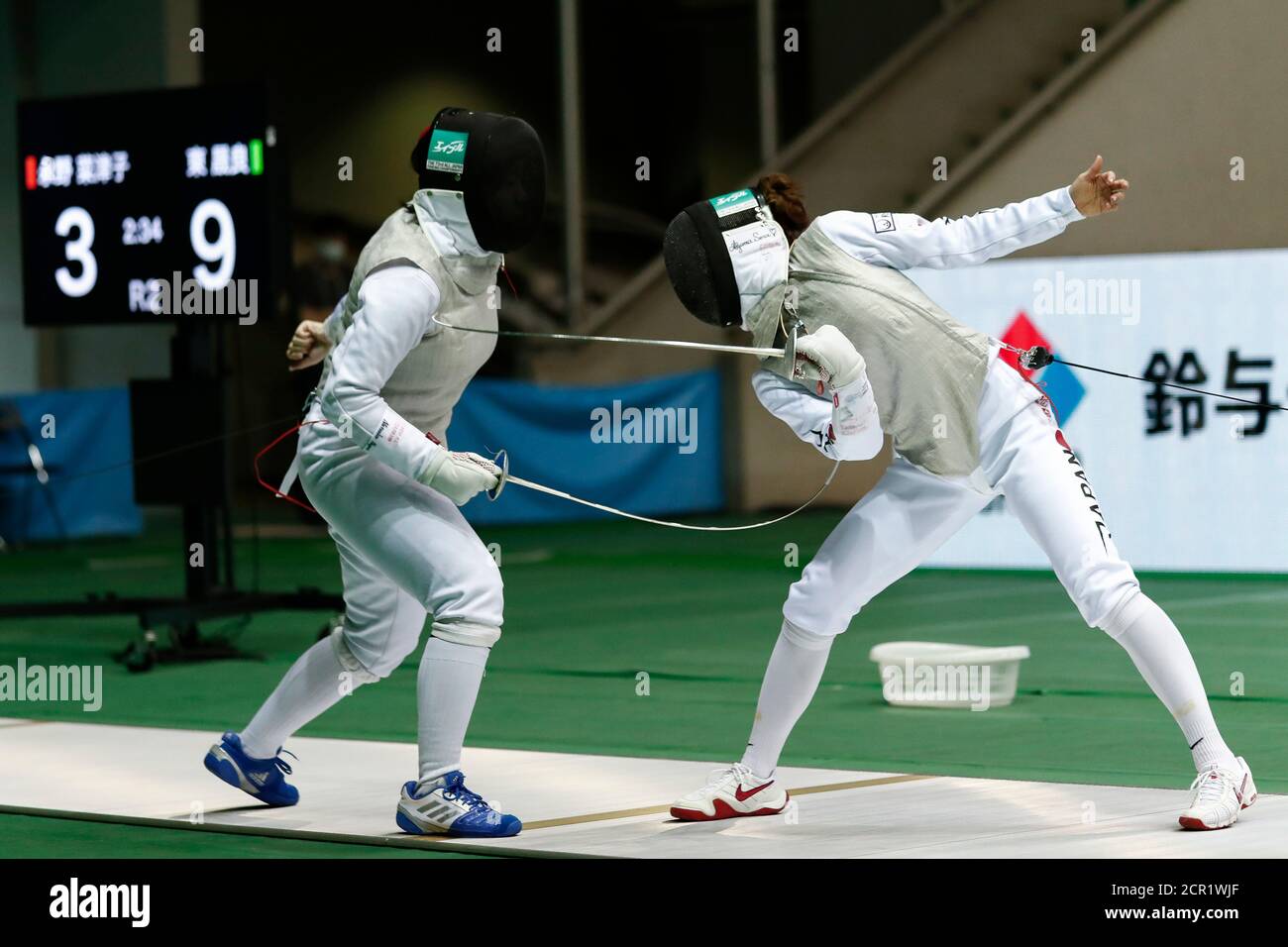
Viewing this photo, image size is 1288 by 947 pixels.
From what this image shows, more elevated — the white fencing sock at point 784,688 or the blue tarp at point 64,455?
the blue tarp at point 64,455

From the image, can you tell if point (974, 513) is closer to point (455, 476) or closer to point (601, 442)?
point (455, 476)

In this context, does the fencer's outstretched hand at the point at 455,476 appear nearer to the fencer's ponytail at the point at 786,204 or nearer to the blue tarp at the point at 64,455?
the fencer's ponytail at the point at 786,204

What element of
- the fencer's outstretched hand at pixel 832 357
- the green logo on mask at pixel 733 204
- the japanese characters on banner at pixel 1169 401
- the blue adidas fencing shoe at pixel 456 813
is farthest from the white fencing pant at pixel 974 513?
the japanese characters on banner at pixel 1169 401

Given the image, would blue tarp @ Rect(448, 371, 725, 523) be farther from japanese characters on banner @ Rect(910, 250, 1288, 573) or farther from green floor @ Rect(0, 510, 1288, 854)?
japanese characters on banner @ Rect(910, 250, 1288, 573)

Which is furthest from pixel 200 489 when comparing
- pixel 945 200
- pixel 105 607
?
pixel 945 200

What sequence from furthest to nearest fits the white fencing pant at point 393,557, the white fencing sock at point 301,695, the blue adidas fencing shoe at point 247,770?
the blue adidas fencing shoe at point 247,770, the white fencing sock at point 301,695, the white fencing pant at point 393,557

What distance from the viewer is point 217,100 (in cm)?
671

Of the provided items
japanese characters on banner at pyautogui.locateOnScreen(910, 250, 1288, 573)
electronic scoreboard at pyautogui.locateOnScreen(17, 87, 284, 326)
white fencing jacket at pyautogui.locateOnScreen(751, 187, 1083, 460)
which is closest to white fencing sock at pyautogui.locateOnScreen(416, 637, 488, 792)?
white fencing jacket at pyautogui.locateOnScreen(751, 187, 1083, 460)

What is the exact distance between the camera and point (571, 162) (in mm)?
13992

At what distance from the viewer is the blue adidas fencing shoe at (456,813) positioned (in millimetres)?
3607

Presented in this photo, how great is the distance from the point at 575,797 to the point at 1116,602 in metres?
1.22

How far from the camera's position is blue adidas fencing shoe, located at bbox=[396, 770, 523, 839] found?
361cm

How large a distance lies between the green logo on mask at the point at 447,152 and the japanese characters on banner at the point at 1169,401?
5.17m

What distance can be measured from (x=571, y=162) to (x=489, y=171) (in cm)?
1046
